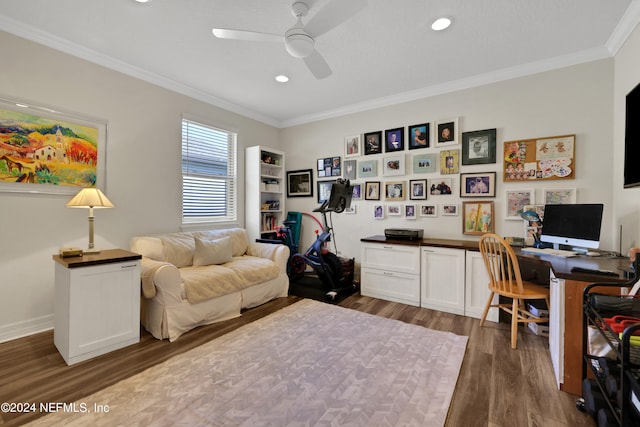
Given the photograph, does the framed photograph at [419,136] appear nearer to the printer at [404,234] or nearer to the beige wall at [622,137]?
the printer at [404,234]

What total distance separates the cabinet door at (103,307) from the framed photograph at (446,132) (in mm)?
3594

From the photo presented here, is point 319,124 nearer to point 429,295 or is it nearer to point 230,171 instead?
point 230,171

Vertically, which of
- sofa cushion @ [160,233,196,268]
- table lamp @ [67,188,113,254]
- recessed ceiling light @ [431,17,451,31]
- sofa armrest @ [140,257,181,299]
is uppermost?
recessed ceiling light @ [431,17,451,31]

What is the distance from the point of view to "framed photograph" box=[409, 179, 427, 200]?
3633 mm

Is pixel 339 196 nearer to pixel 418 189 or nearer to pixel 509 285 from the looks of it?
pixel 418 189

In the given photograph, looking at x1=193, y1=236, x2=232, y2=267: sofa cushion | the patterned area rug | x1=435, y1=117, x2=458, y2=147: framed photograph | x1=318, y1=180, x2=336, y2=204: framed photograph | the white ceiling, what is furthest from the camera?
x1=318, y1=180, x2=336, y2=204: framed photograph

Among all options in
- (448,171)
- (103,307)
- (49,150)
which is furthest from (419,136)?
(49,150)

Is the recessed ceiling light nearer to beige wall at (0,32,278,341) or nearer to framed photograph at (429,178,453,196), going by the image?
framed photograph at (429,178,453,196)

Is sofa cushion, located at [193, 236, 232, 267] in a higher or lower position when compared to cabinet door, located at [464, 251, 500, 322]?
higher

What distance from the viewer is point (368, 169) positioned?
4062 millimetres

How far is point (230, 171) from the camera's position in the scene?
4258 mm

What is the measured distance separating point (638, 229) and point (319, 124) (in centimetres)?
383

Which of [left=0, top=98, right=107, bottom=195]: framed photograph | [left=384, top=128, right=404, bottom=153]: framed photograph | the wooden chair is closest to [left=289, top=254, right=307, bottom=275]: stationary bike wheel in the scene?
[left=384, top=128, right=404, bottom=153]: framed photograph

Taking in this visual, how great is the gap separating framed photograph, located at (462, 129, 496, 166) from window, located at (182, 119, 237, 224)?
3255mm
